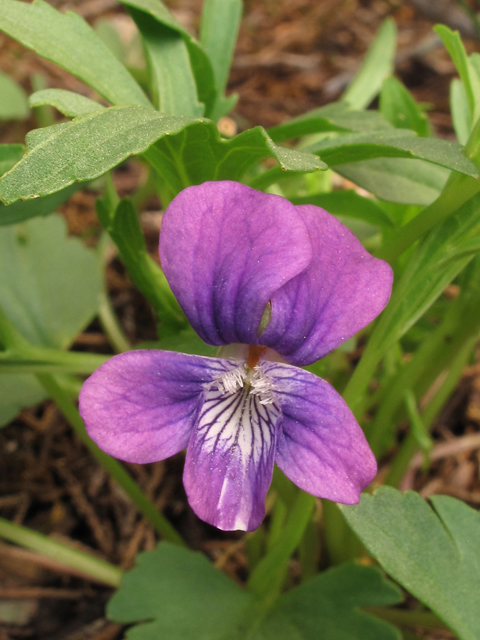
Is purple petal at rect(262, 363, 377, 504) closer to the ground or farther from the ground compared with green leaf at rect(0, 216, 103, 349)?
farther from the ground

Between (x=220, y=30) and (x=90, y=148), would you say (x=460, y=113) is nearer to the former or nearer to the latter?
(x=220, y=30)

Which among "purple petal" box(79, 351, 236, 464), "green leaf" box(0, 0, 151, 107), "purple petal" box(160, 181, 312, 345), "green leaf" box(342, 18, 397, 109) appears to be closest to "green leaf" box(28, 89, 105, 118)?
"green leaf" box(0, 0, 151, 107)

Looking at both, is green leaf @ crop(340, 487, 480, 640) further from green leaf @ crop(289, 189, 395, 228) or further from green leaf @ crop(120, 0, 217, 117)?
green leaf @ crop(120, 0, 217, 117)

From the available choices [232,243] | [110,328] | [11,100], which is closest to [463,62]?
[232,243]

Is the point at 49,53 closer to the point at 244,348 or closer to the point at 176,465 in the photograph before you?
the point at 244,348

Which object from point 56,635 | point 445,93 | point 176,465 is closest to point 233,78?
point 445,93

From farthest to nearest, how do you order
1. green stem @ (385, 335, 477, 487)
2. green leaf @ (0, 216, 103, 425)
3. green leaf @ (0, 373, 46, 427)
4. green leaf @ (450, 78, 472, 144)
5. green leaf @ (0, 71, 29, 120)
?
green leaf @ (0, 71, 29, 120) → green leaf @ (0, 216, 103, 425) → green stem @ (385, 335, 477, 487) → green leaf @ (0, 373, 46, 427) → green leaf @ (450, 78, 472, 144)

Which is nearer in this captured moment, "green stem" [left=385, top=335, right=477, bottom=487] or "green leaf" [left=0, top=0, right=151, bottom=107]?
"green leaf" [left=0, top=0, right=151, bottom=107]
